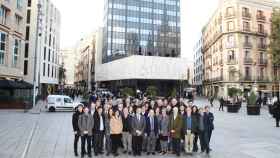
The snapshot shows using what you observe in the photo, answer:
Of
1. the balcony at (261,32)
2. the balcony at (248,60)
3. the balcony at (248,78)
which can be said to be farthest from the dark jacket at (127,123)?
the balcony at (261,32)

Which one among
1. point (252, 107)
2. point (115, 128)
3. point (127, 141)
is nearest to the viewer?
point (115, 128)

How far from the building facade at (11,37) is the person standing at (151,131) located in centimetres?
2764

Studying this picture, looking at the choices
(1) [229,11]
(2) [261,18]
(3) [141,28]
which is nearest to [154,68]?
(1) [229,11]

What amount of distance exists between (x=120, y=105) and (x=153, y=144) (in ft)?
5.93

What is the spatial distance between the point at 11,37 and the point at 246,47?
4096cm

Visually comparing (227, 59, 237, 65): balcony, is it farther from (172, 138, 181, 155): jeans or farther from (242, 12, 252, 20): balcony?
(172, 138, 181, 155): jeans

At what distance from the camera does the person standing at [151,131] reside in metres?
9.91

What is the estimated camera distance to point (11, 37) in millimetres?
35000

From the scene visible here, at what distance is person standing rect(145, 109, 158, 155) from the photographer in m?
9.91

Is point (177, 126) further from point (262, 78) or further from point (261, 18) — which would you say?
point (261, 18)

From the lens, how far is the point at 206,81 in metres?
70.2

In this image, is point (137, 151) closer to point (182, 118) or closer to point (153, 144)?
Answer: point (153, 144)

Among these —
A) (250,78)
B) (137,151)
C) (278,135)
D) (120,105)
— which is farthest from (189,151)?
(250,78)

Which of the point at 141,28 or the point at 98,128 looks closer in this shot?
the point at 98,128
